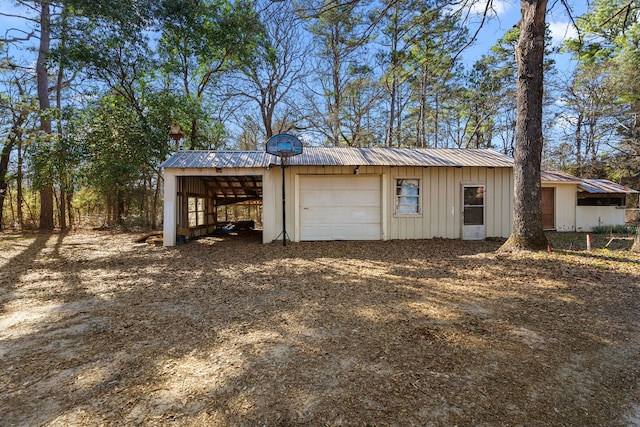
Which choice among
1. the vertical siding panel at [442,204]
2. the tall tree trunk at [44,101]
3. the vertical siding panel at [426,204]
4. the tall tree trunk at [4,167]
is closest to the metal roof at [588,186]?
the vertical siding panel at [442,204]

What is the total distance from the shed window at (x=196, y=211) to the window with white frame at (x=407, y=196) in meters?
6.70

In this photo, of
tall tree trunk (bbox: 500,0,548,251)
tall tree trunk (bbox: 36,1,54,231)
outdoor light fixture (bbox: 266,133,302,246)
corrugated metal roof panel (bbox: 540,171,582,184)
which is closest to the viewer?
tall tree trunk (bbox: 500,0,548,251)

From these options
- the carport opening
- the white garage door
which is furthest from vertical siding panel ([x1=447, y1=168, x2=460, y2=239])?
the carport opening

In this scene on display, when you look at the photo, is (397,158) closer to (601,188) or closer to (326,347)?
(326,347)

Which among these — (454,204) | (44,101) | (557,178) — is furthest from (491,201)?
(44,101)

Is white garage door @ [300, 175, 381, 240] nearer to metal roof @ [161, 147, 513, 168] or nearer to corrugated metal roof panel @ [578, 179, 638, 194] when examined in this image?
metal roof @ [161, 147, 513, 168]

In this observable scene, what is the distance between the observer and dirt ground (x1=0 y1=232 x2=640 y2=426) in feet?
5.94

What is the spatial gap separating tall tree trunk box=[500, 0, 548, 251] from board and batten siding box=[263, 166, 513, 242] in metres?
2.93

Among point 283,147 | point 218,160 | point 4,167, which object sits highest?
point 4,167

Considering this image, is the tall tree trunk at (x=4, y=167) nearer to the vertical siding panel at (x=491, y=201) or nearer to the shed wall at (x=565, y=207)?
the vertical siding panel at (x=491, y=201)

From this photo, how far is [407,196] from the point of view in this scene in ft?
30.5

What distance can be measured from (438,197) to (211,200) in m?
8.50

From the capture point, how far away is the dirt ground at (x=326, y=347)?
181cm

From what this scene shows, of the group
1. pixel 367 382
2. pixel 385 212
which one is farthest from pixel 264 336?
pixel 385 212
